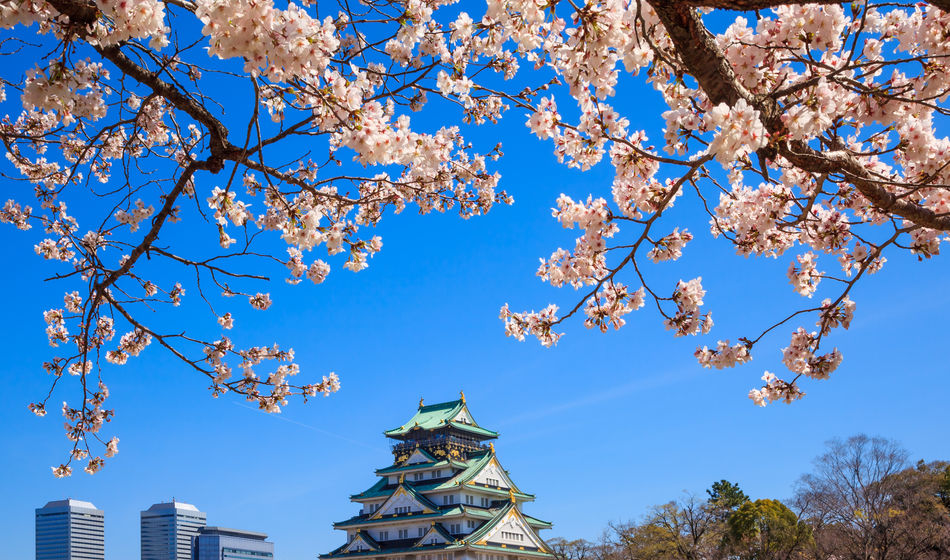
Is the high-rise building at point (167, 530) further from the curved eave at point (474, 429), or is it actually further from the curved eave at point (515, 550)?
the curved eave at point (515, 550)

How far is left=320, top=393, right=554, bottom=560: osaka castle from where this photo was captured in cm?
3381

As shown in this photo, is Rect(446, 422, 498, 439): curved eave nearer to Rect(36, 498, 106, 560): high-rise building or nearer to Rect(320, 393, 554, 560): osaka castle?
Rect(320, 393, 554, 560): osaka castle

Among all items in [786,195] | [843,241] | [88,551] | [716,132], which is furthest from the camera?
[88,551]

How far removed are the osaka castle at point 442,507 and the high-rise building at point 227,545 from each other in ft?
424

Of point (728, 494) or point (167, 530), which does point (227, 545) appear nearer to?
point (167, 530)

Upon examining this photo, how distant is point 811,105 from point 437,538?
3254 centimetres

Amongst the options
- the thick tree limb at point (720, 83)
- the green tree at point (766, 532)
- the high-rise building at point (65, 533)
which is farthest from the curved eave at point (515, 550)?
the high-rise building at point (65, 533)

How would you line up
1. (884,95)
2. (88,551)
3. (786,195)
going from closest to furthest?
1. (884,95)
2. (786,195)
3. (88,551)

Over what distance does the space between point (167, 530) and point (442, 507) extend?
534ft

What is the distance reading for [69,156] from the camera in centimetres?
758

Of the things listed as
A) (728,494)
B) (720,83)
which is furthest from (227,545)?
(720,83)

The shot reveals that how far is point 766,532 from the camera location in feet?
112

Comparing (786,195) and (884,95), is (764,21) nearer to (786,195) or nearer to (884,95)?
(884,95)

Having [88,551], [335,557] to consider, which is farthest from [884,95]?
[88,551]
